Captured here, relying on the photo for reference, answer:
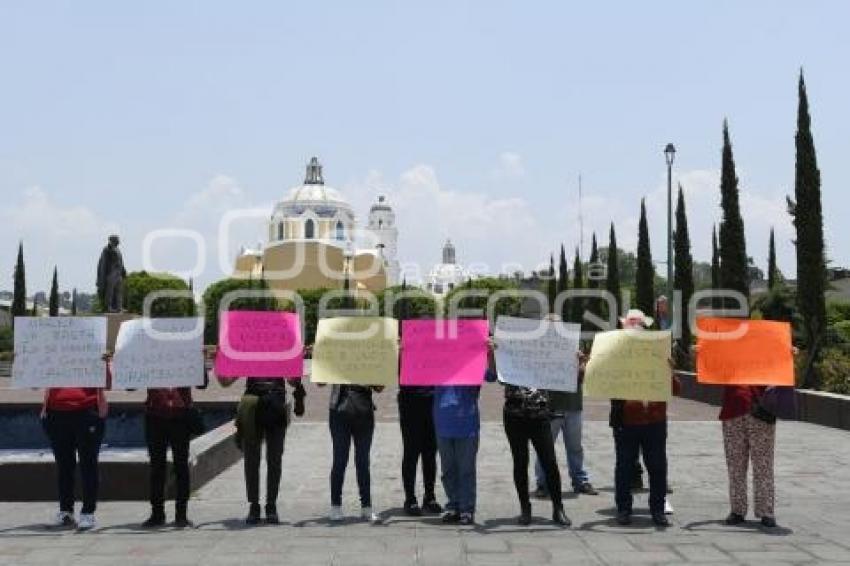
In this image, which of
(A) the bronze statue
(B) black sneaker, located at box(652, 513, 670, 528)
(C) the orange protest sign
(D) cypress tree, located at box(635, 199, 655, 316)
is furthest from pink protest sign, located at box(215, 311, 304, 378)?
(D) cypress tree, located at box(635, 199, 655, 316)

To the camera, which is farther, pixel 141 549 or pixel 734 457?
pixel 734 457

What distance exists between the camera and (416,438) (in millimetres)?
9086

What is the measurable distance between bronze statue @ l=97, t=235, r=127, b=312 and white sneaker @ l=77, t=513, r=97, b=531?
53.5 ft

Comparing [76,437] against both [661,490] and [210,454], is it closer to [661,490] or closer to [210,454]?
[210,454]

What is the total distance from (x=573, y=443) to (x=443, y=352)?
2209 millimetres

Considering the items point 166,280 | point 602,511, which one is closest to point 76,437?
point 602,511

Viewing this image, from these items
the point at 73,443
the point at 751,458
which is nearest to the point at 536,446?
the point at 751,458

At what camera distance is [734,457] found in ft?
28.5

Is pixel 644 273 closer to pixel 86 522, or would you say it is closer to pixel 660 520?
pixel 660 520

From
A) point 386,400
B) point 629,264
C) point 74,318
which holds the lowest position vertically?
point 386,400

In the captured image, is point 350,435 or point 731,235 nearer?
point 350,435

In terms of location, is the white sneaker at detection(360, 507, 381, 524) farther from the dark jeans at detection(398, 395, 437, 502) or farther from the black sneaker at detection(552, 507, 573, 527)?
the black sneaker at detection(552, 507, 573, 527)

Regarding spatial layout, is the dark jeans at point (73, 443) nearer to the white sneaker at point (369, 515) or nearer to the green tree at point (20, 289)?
the white sneaker at point (369, 515)

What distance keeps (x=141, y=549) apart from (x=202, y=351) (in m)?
1.88
